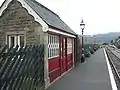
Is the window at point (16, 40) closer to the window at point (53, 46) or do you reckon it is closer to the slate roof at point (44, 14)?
the window at point (53, 46)

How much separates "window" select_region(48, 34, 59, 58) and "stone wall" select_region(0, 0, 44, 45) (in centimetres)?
88

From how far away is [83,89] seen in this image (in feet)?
34.7

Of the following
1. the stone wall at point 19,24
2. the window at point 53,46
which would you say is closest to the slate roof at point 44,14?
the stone wall at point 19,24

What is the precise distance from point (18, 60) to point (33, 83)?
181cm

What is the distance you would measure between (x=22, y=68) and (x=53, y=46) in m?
5.82

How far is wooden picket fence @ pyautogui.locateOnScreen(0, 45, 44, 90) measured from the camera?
6180 mm

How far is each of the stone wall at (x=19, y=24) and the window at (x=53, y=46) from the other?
88cm

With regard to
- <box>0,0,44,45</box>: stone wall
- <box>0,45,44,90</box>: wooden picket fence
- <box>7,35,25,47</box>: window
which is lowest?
<box>0,45,44,90</box>: wooden picket fence

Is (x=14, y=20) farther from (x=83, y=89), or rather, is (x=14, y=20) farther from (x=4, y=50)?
(x=4, y=50)

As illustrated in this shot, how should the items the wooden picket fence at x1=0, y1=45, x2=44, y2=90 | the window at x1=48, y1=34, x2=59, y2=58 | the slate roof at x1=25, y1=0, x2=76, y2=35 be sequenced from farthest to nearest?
Answer: the window at x1=48, y1=34, x2=59, y2=58 → the slate roof at x1=25, y1=0, x2=76, y2=35 → the wooden picket fence at x1=0, y1=45, x2=44, y2=90

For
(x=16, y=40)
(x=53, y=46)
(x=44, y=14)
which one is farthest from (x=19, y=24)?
(x=53, y=46)

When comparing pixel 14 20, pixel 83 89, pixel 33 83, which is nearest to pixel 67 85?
pixel 83 89

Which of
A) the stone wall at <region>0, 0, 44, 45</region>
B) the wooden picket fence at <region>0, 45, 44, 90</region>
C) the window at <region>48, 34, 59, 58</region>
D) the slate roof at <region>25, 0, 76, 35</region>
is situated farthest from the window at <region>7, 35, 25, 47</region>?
the wooden picket fence at <region>0, 45, 44, 90</region>

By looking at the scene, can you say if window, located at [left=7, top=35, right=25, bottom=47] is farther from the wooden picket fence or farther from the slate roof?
the wooden picket fence
